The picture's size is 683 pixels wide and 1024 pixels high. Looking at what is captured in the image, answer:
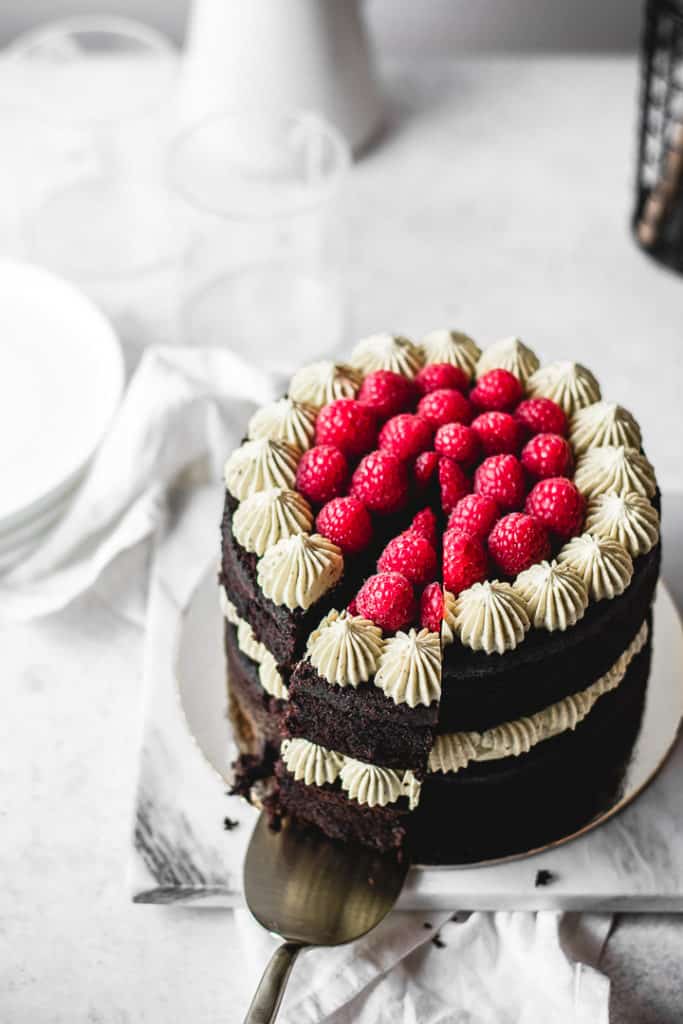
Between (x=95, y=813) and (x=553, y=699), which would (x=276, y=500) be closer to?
(x=553, y=699)

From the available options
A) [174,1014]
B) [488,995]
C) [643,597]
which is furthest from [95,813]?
[643,597]

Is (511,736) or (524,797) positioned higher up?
(511,736)

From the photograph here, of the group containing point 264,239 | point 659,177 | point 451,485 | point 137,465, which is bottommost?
point 137,465

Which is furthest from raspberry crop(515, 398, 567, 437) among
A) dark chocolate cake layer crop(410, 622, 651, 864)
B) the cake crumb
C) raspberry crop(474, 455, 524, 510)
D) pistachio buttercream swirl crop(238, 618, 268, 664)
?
the cake crumb

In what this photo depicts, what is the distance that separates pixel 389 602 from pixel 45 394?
0.95 metres

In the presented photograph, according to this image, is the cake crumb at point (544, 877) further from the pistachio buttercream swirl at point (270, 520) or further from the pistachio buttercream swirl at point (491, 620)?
the pistachio buttercream swirl at point (270, 520)

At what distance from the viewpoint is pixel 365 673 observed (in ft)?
4.56

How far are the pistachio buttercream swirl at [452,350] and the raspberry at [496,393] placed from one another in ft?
0.25

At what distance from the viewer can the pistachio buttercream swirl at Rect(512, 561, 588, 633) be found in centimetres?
140

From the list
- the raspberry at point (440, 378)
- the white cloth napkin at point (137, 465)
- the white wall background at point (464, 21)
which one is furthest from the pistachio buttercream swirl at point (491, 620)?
the white wall background at point (464, 21)

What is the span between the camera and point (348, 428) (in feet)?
5.12

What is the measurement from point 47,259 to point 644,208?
1111 mm

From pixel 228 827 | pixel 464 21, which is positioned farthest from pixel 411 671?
pixel 464 21

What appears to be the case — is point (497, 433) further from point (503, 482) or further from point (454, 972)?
point (454, 972)
